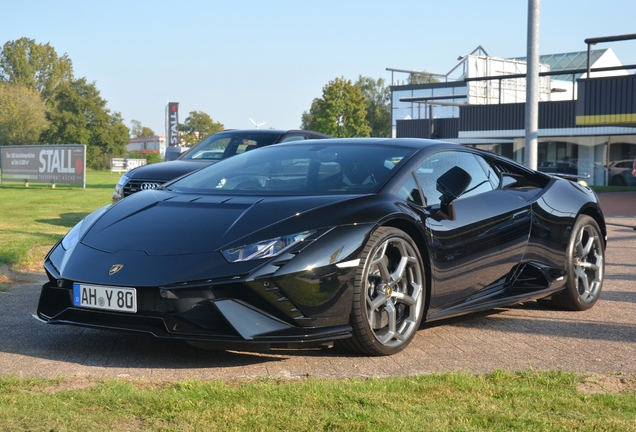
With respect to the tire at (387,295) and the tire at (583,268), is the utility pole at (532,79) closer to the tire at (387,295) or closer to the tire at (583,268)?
the tire at (583,268)

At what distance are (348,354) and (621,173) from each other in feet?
118

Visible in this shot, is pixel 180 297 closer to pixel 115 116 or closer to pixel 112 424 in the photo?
pixel 112 424

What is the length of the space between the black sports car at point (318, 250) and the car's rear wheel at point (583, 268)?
0.07 metres

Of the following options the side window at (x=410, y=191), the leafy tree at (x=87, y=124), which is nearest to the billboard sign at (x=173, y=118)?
the leafy tree at (x=87, y=124)

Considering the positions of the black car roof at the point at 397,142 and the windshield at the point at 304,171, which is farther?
the black car roof at the point at 397,142

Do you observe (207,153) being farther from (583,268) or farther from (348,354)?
(348,354)

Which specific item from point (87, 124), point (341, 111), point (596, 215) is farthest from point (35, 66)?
point (596, 215)

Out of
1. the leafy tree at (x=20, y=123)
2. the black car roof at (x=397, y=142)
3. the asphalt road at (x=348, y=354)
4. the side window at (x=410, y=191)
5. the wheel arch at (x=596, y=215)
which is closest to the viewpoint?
the asphalt road at (x=348, y=354)

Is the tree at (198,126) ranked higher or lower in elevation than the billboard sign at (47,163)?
higher

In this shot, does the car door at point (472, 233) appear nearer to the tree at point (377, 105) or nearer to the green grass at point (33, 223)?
the green grass at point (33, 223)

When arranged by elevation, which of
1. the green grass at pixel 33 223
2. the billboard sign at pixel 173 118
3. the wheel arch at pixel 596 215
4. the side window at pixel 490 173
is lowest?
the green grass at pixel 33 223

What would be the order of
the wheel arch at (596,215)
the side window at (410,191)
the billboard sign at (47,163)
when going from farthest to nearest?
the billboard sign at (47,163) → the wheel arch at (596,215) → the side window at (410,191)

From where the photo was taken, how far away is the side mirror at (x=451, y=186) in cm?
523

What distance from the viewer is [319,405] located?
349 centimetres
